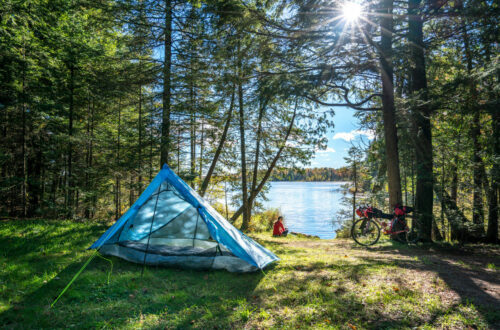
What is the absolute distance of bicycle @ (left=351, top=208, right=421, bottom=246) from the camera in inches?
272

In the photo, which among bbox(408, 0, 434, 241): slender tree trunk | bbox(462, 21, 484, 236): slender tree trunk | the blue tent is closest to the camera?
the blue tent

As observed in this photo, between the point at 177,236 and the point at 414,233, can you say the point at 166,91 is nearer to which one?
the point at 177,236

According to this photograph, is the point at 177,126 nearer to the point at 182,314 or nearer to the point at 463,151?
the point at 182,314

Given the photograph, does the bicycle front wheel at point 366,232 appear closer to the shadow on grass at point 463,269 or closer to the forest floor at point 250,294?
the shadow on grass at point 463,269

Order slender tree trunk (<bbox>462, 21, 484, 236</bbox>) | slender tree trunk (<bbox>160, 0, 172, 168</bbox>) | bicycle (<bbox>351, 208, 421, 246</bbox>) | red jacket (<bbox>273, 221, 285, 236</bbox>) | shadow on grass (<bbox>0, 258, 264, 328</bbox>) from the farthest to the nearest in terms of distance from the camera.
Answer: red jacket (<bbox>273, 221, 285, 236</bbox>)
slender tree trunk (<bbox>160, 0, 172, 168</bbox>)
bicycle (<bbox>351, 208, 421, 246</bbox>)
slender tree trunk (<bbox>462, 21, 484, 236</bbox>)
shadow on grass (<bbox>0, 258, 264, 328</bbox>)

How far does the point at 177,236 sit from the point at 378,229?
5.32 metres

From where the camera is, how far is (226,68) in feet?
24.8

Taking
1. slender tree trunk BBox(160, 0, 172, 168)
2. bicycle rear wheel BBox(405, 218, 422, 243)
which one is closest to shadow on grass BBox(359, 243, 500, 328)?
bicycle rear wheel BBox(405, 218, 422, 243)

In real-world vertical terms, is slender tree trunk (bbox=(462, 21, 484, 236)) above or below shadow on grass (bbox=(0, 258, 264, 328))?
above

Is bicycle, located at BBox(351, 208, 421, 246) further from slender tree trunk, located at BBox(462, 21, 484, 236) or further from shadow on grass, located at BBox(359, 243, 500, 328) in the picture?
slender tree trunk, located at BBox(462, 21, 484, 236)

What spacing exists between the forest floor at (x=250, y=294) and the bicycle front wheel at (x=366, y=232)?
207cm

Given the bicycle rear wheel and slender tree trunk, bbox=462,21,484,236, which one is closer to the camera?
slender tree trunk, bbox=462,21,484,236

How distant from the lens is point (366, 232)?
23.0 feet

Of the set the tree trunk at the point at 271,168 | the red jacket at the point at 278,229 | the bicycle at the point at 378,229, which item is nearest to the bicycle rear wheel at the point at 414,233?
the bicycle at the point at 378,229
